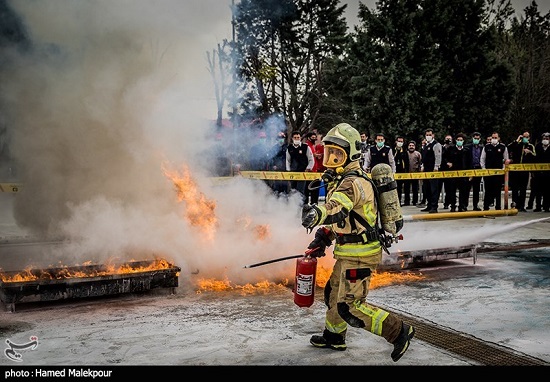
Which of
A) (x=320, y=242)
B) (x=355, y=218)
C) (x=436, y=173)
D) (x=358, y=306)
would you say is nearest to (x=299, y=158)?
(x=436, y=173)

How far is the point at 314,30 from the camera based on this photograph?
28359mm

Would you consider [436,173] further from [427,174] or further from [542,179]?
[542,179]

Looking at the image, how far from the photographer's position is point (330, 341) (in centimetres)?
438

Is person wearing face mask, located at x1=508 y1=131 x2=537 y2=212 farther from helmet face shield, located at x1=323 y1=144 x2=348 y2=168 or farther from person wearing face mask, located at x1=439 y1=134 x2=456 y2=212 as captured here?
helmet face shield, located at x1=323 y1=144 x2=348 y2=168

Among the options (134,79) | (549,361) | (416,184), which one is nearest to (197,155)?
(134,79)

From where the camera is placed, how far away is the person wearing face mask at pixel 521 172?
1448 cm

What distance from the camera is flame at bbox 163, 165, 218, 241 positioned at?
22.8 feet

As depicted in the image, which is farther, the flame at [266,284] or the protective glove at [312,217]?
the flame at [266,284]

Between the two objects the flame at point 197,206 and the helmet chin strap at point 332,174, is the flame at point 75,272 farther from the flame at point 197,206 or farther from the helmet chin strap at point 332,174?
the helmet chin strap at point 332,174

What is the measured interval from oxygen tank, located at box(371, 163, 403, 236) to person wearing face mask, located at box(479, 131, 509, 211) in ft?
35.0

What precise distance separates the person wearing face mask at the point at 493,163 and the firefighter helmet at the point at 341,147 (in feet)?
35.7

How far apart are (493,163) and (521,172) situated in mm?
833

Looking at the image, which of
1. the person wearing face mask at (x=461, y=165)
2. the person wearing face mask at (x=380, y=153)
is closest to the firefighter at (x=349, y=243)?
the person wearing face mask at (x=380, y=153)

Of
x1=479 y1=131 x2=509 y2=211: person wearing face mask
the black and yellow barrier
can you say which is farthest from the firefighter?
x1=479 y1=131 x2=509 y2=211: person wearing face mask
